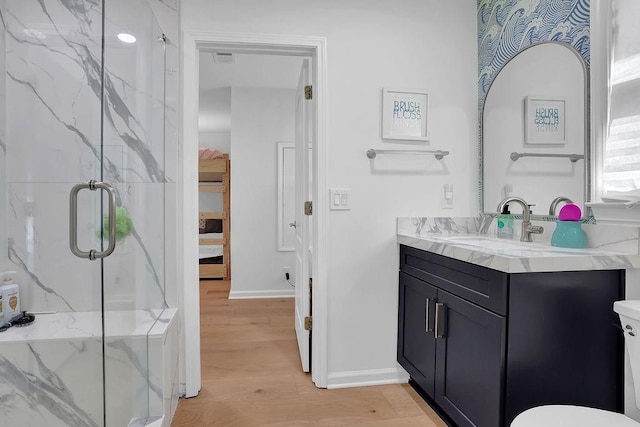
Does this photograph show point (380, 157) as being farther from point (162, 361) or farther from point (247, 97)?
point (247, 97)

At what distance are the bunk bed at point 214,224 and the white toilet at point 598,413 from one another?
4.43 metres

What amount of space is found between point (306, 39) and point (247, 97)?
2198 millimetres

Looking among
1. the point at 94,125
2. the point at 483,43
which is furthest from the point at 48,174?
the point at 483,43

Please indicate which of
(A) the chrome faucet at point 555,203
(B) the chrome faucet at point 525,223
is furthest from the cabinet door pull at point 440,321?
(A) the chrome faucet at point 555,203

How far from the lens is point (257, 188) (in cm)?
421

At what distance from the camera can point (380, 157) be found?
219 cm

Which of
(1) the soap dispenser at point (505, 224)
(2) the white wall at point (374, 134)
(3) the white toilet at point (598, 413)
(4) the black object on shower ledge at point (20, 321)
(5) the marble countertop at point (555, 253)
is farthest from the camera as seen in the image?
(2) the white wall at point (374, 134)

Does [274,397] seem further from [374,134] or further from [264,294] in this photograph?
[264,294]

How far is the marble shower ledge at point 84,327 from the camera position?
155 cm

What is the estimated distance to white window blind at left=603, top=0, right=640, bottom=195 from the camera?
1.37 metres

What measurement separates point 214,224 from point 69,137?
365 cm

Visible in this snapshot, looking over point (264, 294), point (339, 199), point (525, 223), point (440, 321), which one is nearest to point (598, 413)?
point (440, 321)

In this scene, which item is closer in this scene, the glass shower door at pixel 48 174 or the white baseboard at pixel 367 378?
the glass shower door at pixel 48 174

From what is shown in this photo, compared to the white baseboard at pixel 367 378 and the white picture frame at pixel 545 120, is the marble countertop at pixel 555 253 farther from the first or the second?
the white baseboard at pixel 367 378
